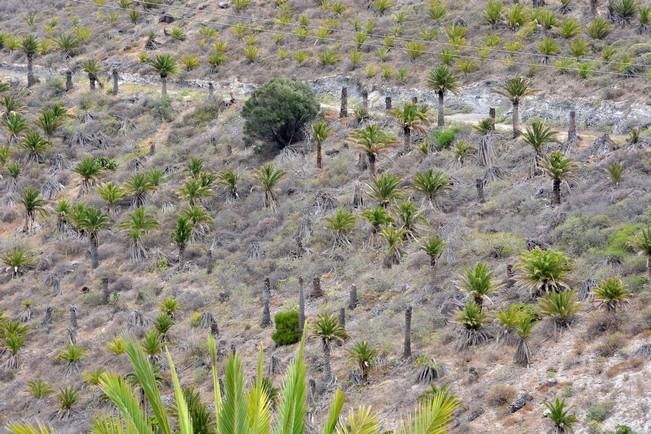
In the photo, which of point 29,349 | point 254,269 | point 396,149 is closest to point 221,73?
point 396,149

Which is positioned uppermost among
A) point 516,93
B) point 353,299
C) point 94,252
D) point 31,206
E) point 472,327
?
point 516,93

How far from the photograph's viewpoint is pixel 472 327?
102 feet

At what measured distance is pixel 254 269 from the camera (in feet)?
136

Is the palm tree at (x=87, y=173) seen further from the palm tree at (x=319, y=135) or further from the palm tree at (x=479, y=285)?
the palm tree at (x=479, y=285)

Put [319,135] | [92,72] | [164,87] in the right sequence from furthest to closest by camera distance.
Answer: [92,72] → [164,87] → [319,135]

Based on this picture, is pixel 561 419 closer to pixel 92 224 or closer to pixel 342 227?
pixel 342 227

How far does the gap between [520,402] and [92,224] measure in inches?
911

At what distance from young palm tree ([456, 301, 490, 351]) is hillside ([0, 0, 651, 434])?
79 millimetres

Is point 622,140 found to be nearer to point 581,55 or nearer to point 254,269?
point 581,55

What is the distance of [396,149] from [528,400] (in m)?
21.6

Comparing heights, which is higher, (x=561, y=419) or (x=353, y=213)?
(x=561, y=419)

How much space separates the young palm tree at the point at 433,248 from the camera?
35781 millimetres

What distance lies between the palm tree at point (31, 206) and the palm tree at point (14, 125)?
221 inches

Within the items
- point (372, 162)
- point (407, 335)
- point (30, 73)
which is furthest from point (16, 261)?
point (30, 73)
